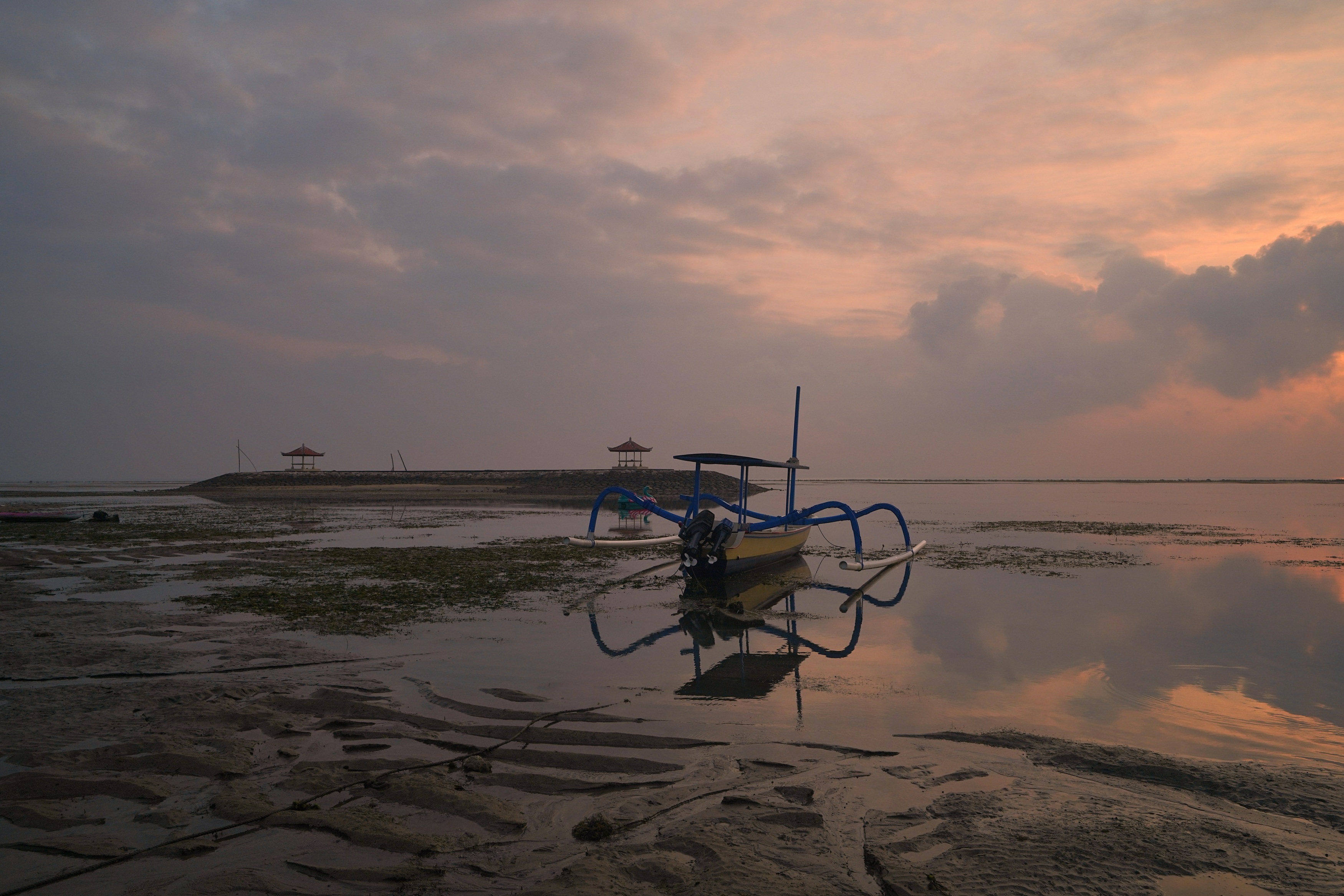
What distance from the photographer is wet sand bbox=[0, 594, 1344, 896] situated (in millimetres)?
4234

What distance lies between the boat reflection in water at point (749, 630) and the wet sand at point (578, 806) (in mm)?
1970

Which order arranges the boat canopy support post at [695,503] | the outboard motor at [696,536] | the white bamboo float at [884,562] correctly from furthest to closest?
the white bamboo float at [884,562] < the boat canopy support post at [695,503] < the outboard motor at [696,536]

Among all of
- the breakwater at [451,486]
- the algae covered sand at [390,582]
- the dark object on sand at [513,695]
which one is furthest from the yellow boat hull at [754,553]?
the breakwater at [451,486]

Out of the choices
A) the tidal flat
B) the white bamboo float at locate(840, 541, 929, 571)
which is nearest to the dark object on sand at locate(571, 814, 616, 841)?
the tidal flat

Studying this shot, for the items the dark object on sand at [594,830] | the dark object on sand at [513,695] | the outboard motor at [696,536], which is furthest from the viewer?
the outboard motor at [696,536]

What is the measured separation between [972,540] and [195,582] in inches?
1097

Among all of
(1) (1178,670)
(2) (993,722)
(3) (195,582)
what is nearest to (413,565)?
(3) (195,582)

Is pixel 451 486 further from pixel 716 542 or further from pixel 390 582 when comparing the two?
pixel 716 542

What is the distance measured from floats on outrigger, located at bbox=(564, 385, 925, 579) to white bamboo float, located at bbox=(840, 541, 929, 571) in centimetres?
4

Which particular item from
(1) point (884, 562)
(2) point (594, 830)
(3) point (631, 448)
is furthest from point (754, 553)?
(3) point (631, 448)

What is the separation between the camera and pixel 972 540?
30.5 m

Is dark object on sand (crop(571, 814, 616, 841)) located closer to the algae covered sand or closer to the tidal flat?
the tidal flat

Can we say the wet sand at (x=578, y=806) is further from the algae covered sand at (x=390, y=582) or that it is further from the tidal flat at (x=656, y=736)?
the algae covered sand at (x=390, y=582)

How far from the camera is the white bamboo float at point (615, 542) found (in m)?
22.6
